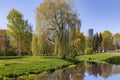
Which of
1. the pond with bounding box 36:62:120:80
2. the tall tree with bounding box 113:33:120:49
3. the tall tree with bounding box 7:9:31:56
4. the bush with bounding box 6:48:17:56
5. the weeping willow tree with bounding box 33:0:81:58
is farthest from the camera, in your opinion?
the tall tree with bounding box 113:33:120:49

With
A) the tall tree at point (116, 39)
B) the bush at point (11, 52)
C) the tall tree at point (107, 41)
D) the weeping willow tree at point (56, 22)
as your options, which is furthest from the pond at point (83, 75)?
the tall tree at point (116, 39)

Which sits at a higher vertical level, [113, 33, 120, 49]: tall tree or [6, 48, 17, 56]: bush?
[113, 33, 120, 49]: tall tree

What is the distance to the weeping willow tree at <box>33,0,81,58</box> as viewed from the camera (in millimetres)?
41312

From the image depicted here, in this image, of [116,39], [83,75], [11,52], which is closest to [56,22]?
[83,75]

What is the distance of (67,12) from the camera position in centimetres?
4184

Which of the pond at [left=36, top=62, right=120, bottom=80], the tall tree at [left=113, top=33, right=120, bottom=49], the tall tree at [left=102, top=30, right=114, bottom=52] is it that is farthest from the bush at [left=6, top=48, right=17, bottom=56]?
the tall tree at [left=113, top=33, right=120, bottom=49]

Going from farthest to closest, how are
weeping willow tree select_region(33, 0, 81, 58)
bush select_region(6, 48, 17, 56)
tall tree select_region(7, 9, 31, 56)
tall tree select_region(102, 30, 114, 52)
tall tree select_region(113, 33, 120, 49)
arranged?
tall tree select_region(113, 33, 120, 49), tall tree select_region(102, 30, 114, 52), bush select_region(6, 48, 17, 56), tall tree select_region(7, 9, 31, 56), weeping willow tree select_region(33, 0, 81, 58)

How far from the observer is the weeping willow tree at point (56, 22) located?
41.3m

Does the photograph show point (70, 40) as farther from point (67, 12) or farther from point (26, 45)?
point (26, 45)

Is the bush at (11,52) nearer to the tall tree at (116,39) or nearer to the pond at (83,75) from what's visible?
the pond at (83,75)

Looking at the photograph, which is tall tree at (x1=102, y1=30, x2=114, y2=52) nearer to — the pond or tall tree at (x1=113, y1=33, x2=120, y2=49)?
tall tree at (x1=113, y1=33, x2=120, y2=49)

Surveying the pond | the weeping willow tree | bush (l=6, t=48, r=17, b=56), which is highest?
the weeping willow tree

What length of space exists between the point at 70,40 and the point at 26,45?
19.5 meters

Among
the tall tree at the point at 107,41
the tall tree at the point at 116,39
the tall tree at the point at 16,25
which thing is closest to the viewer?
the tall tree at the point at 16,25
